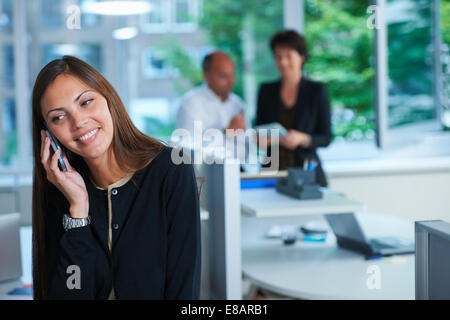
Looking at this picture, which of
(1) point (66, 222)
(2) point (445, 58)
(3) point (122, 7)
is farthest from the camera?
(2) point (445, 58)

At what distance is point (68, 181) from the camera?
1.10 metres

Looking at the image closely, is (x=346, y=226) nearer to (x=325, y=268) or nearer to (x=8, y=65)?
(x=325, y=268)

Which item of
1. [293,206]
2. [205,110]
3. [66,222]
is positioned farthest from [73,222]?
[205,110]

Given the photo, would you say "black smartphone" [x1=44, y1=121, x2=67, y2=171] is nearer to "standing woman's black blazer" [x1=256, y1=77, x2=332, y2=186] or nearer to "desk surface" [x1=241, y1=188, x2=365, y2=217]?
"desk surface" [x1=241, y1=188, x2=365, y2=217]

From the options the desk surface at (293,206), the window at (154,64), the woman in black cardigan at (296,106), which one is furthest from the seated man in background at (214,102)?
the window at (154,64)

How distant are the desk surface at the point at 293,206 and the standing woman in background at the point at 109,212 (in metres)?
0.72

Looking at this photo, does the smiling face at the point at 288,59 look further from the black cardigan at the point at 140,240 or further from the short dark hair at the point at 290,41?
the black cardigan at the point at 140,240

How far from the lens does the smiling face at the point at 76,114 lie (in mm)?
1037

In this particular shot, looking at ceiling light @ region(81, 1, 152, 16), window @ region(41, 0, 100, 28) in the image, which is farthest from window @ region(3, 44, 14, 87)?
ceiling light @ region(81, 1, 152, 16)

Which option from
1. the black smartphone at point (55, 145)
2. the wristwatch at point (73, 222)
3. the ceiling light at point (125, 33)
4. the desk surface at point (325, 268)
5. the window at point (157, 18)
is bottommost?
the desk surface at point (325, 268)

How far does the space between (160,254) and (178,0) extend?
3.51 meters

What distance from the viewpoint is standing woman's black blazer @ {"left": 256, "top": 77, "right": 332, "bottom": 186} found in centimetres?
298

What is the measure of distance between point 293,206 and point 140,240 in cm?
89
